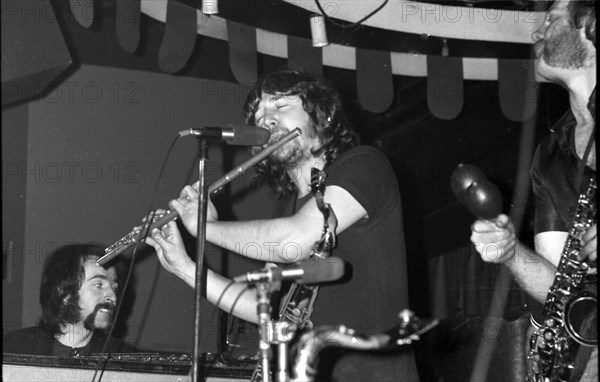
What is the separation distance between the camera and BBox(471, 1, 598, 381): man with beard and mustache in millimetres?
2301

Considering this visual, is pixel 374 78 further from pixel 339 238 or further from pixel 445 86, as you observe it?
pixel 339 238

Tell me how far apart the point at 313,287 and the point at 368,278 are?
0.67ft

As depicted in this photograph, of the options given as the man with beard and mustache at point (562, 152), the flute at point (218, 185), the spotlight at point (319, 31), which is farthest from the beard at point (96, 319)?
the man with beard and mustache at point (562, 152)

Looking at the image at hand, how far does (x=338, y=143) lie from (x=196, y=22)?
1.49 meters

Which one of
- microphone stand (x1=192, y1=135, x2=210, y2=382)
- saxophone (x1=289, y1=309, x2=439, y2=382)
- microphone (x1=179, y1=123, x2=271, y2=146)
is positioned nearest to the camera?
saxophone (x1=289, y1=309, x2=439, y2=382)

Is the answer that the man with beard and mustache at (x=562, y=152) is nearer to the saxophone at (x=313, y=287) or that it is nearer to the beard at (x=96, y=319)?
the saxophone at (x=313, y=287)

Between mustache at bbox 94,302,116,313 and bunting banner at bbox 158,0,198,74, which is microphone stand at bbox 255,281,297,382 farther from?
bunting banner at bbox 158,0,198,74

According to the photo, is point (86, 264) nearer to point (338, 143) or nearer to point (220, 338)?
point (220, 338)

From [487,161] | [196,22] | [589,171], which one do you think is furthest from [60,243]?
[589,171]

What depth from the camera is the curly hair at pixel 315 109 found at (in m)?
2.38

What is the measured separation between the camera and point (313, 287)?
1.92 meters

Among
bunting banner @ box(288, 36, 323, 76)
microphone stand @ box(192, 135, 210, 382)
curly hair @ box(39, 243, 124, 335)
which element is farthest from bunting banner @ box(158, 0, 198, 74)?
microphone stand @ box(192, 135, 210, 382)

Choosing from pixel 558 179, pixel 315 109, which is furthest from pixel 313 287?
pixel 558 179

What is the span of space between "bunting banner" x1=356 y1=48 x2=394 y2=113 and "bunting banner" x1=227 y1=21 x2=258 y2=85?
535 mm
